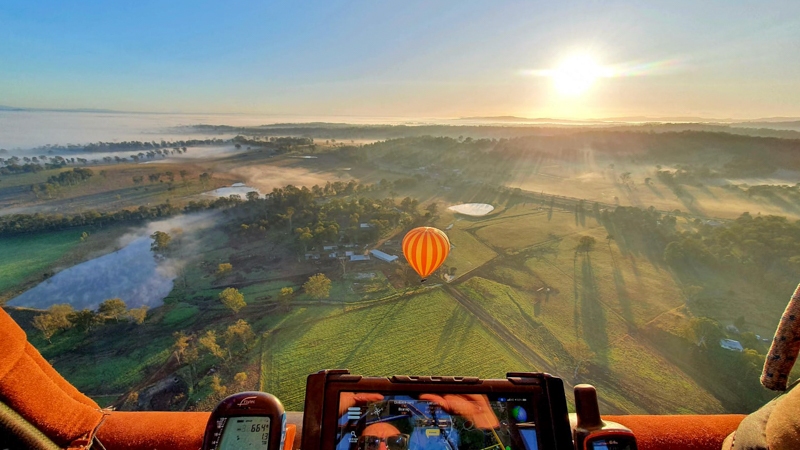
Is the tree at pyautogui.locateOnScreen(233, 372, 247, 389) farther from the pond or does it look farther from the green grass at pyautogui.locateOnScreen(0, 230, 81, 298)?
the green grass at pyautogui.locateOnScreen(0, 230, 81, 298)

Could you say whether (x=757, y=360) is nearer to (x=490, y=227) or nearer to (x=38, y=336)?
(x=490, y=227)

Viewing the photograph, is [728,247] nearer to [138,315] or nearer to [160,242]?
[138,315]

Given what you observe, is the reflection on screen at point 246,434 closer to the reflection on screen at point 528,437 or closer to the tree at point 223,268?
the reflection on screen at point 528,437

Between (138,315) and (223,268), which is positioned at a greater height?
(223,268)

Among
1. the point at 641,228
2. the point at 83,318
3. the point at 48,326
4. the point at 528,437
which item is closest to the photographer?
the point at 528,437

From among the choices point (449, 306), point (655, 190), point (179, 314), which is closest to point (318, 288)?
point (449, 306)

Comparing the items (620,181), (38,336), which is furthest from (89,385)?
(620,181)
